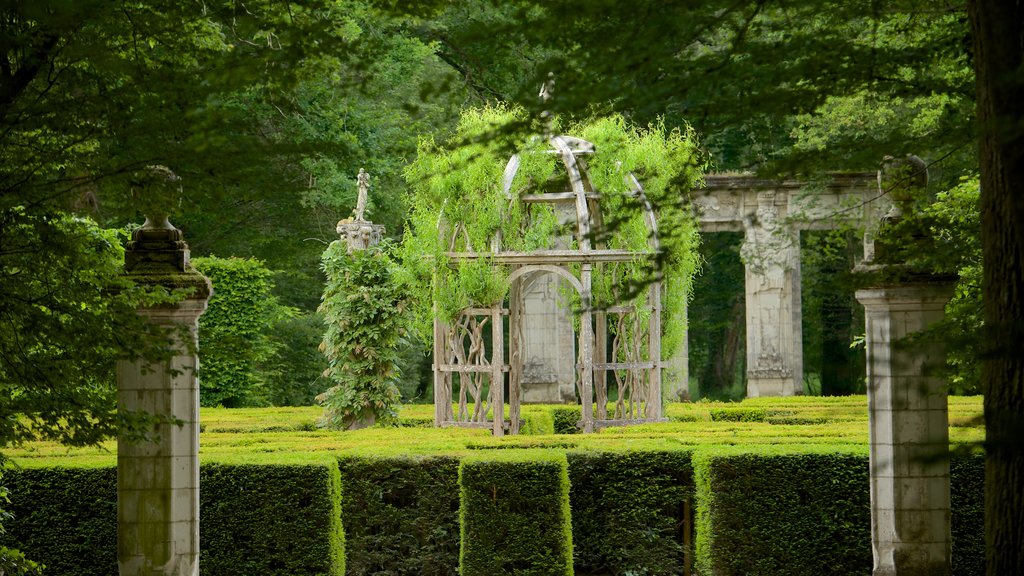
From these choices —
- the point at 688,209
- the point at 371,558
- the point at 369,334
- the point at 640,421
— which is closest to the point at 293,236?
the point at 369,334

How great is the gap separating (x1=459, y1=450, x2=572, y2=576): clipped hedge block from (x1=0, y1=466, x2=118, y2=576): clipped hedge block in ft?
8.36

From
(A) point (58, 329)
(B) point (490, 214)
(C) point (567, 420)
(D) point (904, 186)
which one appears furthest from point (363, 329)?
(A) point (58, 329)

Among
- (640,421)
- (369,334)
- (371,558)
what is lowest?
(371,558)

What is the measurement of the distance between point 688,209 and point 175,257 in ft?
12.3

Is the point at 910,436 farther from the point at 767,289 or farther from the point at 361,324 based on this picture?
the point at 767,289

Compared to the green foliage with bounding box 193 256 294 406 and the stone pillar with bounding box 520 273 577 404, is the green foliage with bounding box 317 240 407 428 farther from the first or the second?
the stone pillar with bounding box 520 273 577 404

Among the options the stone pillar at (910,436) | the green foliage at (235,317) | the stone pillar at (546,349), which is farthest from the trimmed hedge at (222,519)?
the stone pillar at (546,349)

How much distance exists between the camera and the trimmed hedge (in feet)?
31.7

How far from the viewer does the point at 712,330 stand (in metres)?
30.0

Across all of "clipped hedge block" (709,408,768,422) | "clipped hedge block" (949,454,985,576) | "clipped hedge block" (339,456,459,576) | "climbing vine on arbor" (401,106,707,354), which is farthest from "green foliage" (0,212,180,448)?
"clipped hedge block" (709,408,768,422)

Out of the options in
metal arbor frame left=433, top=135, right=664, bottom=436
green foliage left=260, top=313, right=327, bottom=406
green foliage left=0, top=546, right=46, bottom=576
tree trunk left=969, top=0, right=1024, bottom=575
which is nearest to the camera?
tree trunk left=969, top=0, right=1024, bottom=575

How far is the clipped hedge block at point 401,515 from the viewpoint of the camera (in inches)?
406

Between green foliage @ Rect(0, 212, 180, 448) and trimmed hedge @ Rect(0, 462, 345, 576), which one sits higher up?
green foliage @ Rect(0, 212, 180, 448)

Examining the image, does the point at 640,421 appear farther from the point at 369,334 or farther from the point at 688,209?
the point at 688,209
